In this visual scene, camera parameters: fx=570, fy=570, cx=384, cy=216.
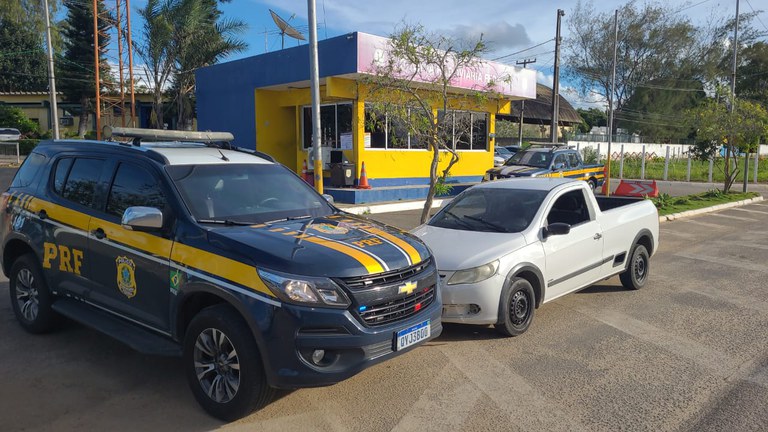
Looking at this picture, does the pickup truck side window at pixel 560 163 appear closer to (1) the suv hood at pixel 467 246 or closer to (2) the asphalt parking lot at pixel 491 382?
(2) the asphalt parking lot at pixel 491 382

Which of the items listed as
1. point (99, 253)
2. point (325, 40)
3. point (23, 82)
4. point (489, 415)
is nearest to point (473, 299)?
point (489, 415)

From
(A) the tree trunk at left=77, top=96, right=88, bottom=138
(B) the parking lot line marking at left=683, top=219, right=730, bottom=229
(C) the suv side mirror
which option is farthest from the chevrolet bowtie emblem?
(A) the tree trunk at left=77, top=96, right=88, bottom=138

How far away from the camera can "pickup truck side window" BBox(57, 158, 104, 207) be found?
5004 millimetres

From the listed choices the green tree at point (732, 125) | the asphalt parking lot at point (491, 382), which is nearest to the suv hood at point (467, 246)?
the asphalt parking lot at point (491, 382)

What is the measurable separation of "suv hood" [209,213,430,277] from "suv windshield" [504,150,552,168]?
14449 millimetres

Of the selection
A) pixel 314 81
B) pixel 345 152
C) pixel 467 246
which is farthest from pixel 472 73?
pixel 467 246

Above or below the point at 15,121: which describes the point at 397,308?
below

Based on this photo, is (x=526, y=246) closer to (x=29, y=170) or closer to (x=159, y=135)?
(x=159, y=135)

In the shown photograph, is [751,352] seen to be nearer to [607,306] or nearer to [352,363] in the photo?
[607,306]

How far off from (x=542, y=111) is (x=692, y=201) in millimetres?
30281

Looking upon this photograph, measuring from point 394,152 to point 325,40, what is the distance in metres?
4.32

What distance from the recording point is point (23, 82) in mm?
50000

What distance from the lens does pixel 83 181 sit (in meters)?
5.14

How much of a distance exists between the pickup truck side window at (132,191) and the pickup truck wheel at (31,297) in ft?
4.55
